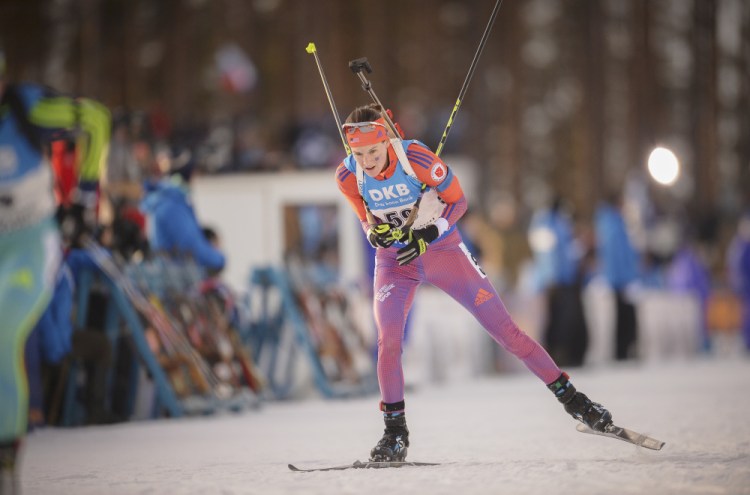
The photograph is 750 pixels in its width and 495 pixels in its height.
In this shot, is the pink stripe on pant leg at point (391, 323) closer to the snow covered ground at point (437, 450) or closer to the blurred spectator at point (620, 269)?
the snow covered ground at point (437, 450)

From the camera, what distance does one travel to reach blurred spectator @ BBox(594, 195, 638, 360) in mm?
18422

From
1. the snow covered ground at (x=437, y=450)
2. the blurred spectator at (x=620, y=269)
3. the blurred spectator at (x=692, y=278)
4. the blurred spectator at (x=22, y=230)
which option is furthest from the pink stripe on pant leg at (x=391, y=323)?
the blurred spectator at (x=692, y=278)

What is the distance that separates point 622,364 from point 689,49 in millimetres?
23437

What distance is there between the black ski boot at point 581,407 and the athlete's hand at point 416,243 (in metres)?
0.99

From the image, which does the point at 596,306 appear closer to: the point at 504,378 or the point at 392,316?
the point at 504,378

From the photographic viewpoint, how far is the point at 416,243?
23.0ft

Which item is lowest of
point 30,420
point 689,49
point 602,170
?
point 30,420

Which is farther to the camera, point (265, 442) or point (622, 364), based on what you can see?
point (622, 364)

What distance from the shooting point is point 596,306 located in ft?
62.2

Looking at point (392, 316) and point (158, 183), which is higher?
point (158, 183)

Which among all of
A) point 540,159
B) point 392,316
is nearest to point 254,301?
point 392,316

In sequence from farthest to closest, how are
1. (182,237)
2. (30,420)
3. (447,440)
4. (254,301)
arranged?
(254,301) < (182,237) < (30,420) < (447,440)

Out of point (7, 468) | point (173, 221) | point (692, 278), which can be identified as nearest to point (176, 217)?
point (173, 221)

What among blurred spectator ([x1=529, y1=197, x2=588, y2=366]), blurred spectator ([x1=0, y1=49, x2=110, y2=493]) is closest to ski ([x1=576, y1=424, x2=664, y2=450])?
blurred spectator ([x1=0, y1=49, x2=110, y2=493])
